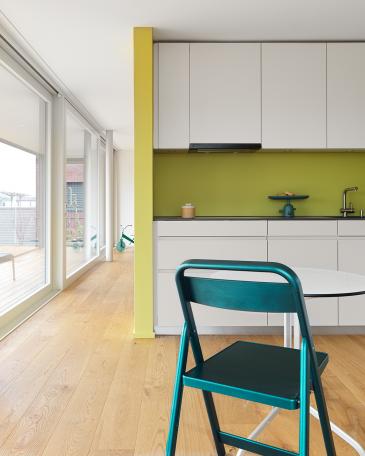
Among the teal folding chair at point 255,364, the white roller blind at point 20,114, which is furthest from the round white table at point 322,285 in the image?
the white roller blind at point 20,114

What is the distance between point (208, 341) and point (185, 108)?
1998mm

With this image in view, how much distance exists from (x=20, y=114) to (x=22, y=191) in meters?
0.76

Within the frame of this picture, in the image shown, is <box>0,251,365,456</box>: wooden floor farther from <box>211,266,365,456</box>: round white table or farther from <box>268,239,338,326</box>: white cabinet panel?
<box>268,239,338,326</box>: white cabinet panel

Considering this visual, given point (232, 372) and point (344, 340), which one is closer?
point (232, 372)

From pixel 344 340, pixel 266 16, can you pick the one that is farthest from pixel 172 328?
pixel 266 16

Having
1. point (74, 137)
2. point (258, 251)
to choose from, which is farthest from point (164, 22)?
point (74, 137)

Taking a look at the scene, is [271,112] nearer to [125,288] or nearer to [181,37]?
[181,37]

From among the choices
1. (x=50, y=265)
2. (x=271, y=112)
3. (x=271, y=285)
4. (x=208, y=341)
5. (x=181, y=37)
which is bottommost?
(x=208, y=341)

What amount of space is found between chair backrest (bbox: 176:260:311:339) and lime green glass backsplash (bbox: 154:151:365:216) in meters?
2.71

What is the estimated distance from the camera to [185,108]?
11.6ft

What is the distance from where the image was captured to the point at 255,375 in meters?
1.36

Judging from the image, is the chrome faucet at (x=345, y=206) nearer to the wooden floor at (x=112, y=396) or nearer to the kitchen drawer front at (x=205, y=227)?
the kitchen drawer front at (x=205, y=227)

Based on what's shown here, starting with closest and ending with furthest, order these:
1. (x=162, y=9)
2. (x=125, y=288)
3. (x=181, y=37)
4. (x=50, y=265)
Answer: (x=162, y=9)
(x=181, y=37)
(x=50, y=265)
(x=125, y=288)

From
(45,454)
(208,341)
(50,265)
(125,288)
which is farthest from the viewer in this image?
(125,288)
